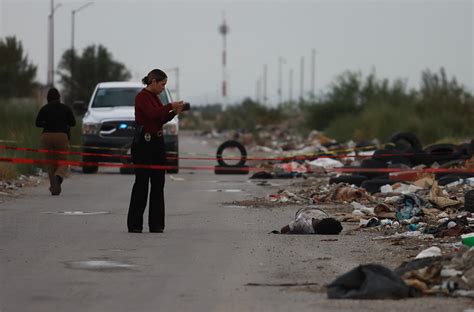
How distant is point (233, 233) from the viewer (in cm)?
1655

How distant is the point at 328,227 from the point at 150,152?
8.12 ft

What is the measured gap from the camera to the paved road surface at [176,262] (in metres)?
10.4

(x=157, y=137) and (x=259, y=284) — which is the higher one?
(x=157, y=137)

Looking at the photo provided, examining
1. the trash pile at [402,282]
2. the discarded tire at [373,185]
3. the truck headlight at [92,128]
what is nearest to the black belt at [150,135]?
the trash pile at [402,282]

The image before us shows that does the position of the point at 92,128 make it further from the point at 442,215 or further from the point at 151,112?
the point at 442,215

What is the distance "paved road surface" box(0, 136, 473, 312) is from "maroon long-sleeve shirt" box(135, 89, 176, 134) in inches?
54.1

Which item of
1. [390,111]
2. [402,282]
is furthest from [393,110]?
[402,282]

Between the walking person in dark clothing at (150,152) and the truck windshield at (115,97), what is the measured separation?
16.7 m

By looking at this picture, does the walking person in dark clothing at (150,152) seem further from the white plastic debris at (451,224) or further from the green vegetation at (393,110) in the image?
the green vegetation at (393,110)

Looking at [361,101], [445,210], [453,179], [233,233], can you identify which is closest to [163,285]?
[233,233]

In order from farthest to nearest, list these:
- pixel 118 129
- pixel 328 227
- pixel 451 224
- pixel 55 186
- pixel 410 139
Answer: pixel 118 129
pixel 410 139
pixel 55 186
pixel 328 227
pixel 451 224

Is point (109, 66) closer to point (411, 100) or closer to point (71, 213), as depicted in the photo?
point (411, 100)

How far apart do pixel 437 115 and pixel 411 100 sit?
23.4 feet

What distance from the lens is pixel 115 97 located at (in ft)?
111
